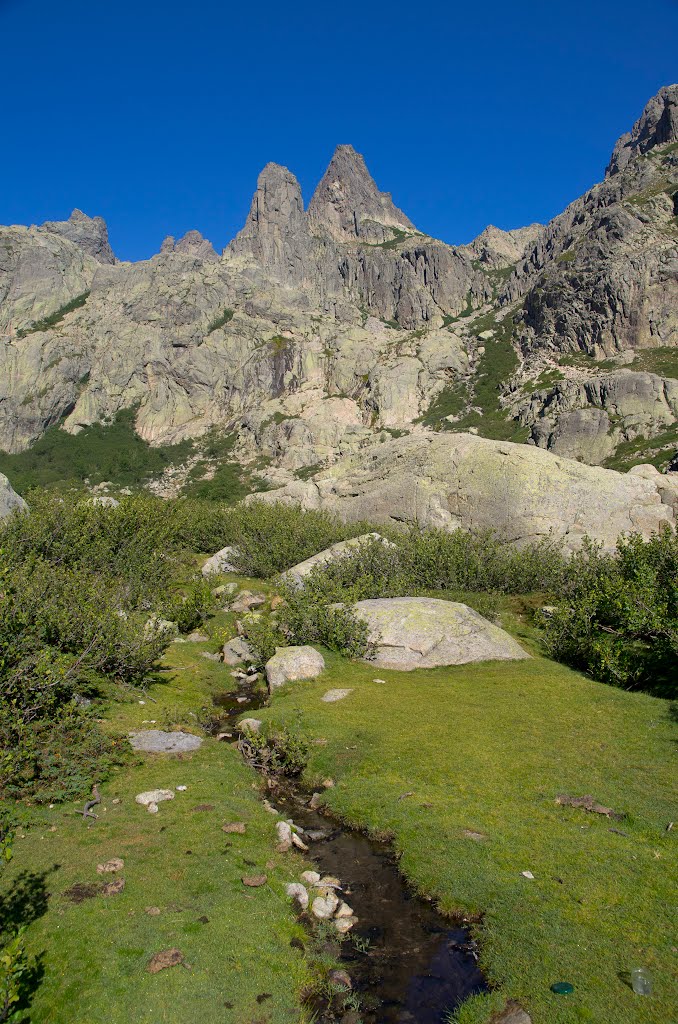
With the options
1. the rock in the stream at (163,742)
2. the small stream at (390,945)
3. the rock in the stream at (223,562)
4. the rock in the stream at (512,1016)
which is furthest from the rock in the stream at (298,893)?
the rock in the stream at (223,562)

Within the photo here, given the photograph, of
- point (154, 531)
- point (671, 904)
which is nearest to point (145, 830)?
point (671, 904)

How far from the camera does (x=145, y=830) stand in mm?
9344

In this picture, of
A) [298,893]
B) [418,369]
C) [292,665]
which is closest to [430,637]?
[292,665]

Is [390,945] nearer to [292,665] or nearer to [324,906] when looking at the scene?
[324,906]

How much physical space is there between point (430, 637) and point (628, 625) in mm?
6454

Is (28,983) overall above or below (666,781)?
below

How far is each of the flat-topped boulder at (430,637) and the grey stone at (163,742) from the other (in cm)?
774

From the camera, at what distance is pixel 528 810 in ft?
32.8

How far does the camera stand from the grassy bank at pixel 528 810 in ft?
21.9

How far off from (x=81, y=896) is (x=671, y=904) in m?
8.04

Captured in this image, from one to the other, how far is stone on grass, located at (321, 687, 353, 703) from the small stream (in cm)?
596

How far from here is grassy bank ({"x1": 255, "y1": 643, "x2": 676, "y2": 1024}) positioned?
6.67 metres

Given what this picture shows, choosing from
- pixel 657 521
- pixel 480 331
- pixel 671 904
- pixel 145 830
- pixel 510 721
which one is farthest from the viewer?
pixel 480 331

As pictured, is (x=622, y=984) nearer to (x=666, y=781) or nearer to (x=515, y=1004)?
(x=515, y=1004)
